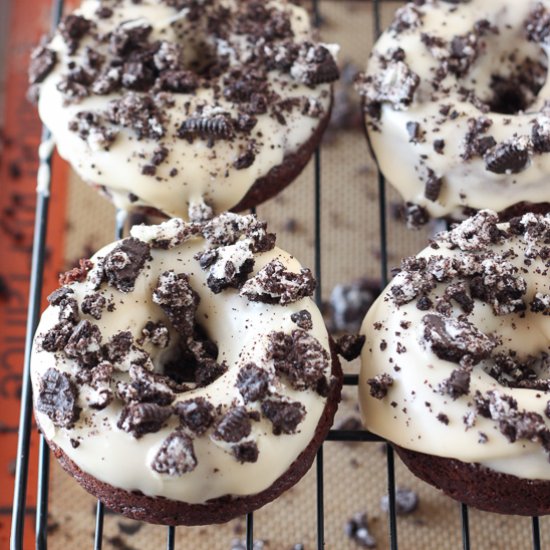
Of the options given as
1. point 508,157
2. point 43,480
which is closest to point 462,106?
point 508,157

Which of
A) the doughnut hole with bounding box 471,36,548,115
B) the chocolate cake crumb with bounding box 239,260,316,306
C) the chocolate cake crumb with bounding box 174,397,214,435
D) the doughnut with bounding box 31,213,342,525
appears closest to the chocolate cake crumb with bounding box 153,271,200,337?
the doughnut with bounding box 31,213,342,525

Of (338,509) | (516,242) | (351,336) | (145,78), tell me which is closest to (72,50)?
(145,78)

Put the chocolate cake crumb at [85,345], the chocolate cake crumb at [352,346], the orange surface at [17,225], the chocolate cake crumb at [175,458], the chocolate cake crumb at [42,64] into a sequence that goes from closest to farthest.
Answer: the chocolate cake crumb at [175,458]
the chocolate cake crumb at [85,345]
the chocolate cake crumb at [352,346]
the chocolate cake crumb at [42,64]
the orange surface at [17,225]

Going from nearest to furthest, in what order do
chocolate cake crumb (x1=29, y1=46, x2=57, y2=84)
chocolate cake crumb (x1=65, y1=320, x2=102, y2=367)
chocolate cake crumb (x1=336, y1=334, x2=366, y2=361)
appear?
chocolate cake crumb (x1=65, y1=320, x2=102, y2=367) < chocolate cake crumb (x1=336, y1=334, x2=366, y2=361) < chocolate cake crumb (x1=29, y1=46, x2=57, y2=84)

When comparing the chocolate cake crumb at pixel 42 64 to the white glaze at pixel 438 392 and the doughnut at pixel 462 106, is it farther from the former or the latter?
the white glaze at pixel 438 392

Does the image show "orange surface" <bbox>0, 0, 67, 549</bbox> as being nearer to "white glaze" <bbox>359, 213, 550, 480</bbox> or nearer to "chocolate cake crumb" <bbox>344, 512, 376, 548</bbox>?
"chocolate cake crumb" <bbox>344, 512, 376, 548</bbox>

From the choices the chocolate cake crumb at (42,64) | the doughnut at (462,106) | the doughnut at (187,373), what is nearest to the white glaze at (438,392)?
the doughnut at (187,373)
